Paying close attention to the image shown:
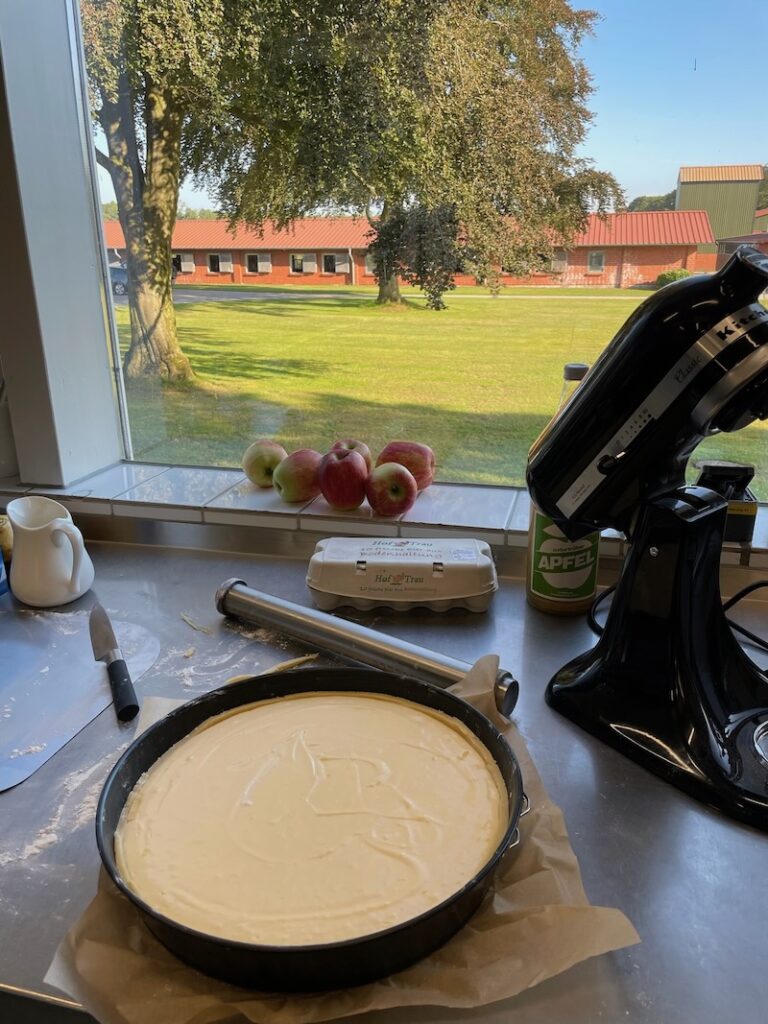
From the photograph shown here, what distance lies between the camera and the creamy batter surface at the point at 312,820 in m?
0.52

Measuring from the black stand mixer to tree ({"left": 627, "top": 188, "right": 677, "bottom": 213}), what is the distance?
604 mm

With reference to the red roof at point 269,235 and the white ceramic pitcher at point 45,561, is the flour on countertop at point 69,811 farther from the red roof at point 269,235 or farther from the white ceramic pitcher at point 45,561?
the red roof at point 269,235

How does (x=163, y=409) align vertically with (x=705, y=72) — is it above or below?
below

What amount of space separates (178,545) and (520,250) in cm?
76

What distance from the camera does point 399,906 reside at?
52cm

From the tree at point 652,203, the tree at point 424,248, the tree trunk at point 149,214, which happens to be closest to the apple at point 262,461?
the tree trunk at point 149,214

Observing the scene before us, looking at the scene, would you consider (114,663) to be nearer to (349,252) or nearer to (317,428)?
(317,428)

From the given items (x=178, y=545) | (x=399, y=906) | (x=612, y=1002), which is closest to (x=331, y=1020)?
(x=399, y=906)

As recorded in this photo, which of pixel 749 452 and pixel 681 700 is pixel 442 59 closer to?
pixel 749 452

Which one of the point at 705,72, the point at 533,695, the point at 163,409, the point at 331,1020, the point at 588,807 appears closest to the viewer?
the point at 331,1020

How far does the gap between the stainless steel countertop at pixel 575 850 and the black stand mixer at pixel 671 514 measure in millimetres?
44

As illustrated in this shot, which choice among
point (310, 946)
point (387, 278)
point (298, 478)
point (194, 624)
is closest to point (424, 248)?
point (387, 278)

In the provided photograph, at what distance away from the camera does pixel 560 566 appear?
1022 mm

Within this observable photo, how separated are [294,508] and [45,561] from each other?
39cm
